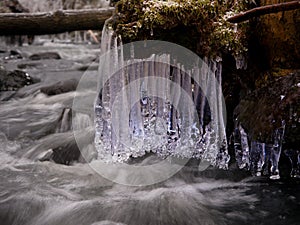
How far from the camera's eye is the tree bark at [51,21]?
19.1ft

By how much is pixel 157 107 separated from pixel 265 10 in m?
1.28

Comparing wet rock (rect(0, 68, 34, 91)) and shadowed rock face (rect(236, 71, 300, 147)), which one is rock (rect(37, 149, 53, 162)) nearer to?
shadowed rock face (rect(236, 71, 300, 147))

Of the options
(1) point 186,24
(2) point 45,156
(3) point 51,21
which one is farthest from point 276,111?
(3) point 51,21

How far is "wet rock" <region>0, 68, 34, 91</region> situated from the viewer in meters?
7.54

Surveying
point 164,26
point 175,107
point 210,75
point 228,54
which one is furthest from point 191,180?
point 164,26

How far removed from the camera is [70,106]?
20.5 feet

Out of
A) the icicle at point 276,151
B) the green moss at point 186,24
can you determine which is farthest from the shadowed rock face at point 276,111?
the green moss at point 186,24

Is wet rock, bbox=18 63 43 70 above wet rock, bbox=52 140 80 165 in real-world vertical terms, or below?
above

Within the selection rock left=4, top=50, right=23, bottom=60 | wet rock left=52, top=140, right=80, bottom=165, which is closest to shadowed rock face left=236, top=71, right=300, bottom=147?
wet rock left=52, top=140, right=80, bottom=165

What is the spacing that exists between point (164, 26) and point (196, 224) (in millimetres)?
1657

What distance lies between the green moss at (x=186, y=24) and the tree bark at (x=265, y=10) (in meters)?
0.07

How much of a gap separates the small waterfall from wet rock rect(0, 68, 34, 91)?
4922 mm

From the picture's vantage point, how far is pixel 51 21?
19.4ft

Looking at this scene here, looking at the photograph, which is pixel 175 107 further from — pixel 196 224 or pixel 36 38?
pixel 36 38
